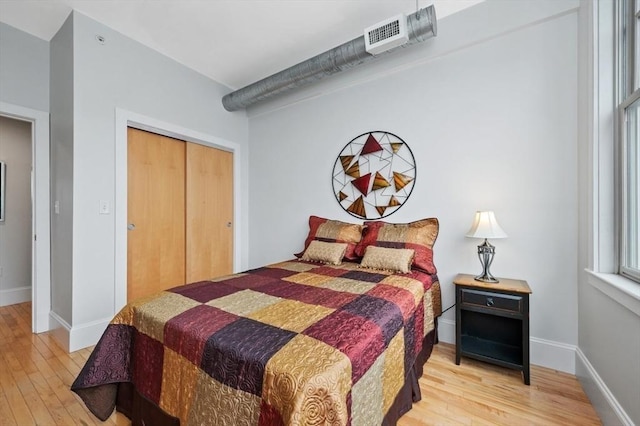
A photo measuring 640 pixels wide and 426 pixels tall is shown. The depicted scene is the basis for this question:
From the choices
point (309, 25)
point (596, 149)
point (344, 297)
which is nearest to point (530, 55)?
point (596, 149)

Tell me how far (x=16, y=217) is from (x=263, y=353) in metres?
4.43

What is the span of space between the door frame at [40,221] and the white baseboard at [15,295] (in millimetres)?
1210

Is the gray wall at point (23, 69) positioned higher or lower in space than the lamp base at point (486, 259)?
higher

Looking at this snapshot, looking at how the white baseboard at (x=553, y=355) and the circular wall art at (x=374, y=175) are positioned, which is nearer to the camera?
the white baseboard at (x=553, y=355)

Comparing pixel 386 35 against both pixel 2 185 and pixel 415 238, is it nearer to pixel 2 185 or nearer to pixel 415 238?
pixel 415 238

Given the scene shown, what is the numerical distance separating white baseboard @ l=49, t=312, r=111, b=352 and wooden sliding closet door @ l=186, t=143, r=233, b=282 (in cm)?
95

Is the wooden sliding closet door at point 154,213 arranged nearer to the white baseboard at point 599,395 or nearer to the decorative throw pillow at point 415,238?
the decorative throw pillow at point 415,238

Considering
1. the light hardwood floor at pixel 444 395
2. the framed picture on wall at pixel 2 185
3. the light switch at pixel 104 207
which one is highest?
the framed picture on wall at pixel 2 185

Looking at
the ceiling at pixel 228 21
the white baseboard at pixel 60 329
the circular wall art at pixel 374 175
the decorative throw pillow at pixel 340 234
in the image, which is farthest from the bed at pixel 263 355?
the ceiling at pixel 228 21

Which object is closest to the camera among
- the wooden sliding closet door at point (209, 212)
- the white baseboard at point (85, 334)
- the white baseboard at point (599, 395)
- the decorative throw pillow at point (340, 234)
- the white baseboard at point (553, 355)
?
the white baseboard at point (599, 395)

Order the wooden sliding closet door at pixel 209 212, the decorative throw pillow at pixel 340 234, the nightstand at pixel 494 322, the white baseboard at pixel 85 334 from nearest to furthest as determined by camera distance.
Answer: the nightstand at pixel 494 322 → the white baseboard at pixel 85 334 → the decorative throw pillow at pixel 340 234 → the wooden sliding closet door at pixel 209 212

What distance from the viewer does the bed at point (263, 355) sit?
871 mm

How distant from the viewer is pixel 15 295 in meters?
3.35

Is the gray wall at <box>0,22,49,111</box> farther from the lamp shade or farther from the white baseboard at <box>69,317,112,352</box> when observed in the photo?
the lamp shade
